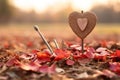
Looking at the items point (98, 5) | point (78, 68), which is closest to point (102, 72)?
point (78, 68)

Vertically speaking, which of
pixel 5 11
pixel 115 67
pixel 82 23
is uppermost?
pixel 5 11

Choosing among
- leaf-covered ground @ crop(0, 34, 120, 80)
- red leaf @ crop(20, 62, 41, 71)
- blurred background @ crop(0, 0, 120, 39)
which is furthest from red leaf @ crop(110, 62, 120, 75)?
blurred background @ crop(0, 0, 120, 39)

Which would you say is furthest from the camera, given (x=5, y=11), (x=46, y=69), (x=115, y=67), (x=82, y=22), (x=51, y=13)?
(x=51, y=13)

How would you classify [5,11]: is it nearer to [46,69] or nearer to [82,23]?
[82,23]

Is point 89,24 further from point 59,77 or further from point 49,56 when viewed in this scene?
point 59,77

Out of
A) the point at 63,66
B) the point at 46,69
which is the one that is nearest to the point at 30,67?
the point at 46,69

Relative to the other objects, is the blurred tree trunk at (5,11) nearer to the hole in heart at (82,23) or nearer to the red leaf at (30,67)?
the hole in heart at (82,23)

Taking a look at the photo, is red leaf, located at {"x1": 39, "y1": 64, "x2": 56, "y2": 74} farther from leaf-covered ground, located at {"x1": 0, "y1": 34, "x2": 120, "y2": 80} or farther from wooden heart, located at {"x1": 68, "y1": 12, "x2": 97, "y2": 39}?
wooden heart, located at {"x1": 68, "y1": 12, "x2": 97, "y2": 39}
